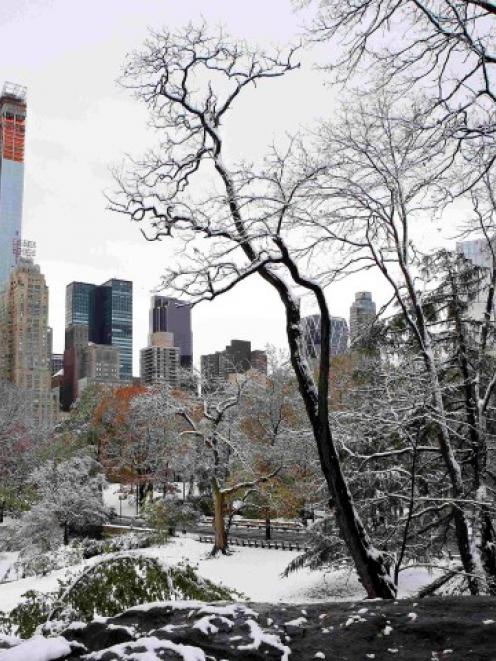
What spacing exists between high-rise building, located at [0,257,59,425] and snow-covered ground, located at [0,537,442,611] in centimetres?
14766

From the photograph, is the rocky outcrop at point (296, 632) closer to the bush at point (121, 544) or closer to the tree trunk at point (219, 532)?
the bush at point (121, 544)

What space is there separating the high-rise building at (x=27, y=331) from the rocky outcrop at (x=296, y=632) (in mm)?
169556

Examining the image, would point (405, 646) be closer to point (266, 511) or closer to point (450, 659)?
point (450, 659)

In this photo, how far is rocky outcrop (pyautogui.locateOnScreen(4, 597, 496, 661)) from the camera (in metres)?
4.14

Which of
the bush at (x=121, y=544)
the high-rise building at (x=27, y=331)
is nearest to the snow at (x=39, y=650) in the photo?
the bush at (x=121, y=544)

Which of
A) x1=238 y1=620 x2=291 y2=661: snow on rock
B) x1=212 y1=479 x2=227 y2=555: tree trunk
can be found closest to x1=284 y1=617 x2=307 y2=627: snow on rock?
x1=238 y1=620 x2=291 y2=661: snow on rock

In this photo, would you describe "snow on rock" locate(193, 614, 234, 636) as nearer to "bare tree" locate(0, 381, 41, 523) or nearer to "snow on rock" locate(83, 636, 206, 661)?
"snow on rock" locate(83, 636, 206, 661)

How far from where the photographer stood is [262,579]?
22656 millimetres

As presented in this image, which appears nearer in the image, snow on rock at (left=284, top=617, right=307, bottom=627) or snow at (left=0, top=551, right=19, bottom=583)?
snow on rock at (left=284, top=617, right=307, bottom=627)

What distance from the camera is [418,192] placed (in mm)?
10359

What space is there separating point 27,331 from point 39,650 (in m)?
181

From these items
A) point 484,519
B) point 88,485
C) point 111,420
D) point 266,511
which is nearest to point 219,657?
point 484,519

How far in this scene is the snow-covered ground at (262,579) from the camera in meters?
19.0

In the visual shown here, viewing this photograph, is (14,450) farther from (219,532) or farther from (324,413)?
(324,413)
